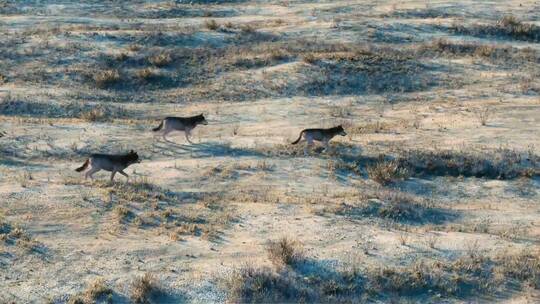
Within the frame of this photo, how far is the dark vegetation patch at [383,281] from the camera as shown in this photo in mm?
14258

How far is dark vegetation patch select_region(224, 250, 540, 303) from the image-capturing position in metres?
14.3

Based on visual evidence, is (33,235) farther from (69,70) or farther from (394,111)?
(69,70)

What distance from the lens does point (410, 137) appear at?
24.9 metres

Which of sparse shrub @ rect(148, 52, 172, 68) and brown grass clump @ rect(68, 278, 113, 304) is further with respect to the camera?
sparse shrub @ rect(148, 52, 172, 68)

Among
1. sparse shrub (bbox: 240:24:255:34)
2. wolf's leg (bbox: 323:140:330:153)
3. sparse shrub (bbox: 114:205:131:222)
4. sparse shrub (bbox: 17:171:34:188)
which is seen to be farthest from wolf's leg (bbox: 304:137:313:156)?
sparse shrub (bbox: 240:24:255:34)

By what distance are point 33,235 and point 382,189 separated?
29.4 ft

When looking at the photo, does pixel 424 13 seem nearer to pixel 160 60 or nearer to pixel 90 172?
pixel 160 60

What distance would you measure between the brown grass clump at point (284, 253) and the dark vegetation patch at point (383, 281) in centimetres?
16

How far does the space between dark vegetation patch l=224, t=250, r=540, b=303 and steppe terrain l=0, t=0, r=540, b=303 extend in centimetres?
4

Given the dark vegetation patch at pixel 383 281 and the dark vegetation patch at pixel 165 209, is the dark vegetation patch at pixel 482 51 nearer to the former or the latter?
the dark vegetation patch at pixel 165 209

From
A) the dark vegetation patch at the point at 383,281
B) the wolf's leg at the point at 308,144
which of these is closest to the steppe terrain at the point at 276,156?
the dark vegetation patch at the point at 383,281

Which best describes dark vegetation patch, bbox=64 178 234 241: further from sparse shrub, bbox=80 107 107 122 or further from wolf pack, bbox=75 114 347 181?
sparse shrub, bbox=80 107 107 122

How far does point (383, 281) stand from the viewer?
14672 millimetres

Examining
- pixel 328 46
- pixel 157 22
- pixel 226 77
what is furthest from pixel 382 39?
pixel 157 22
